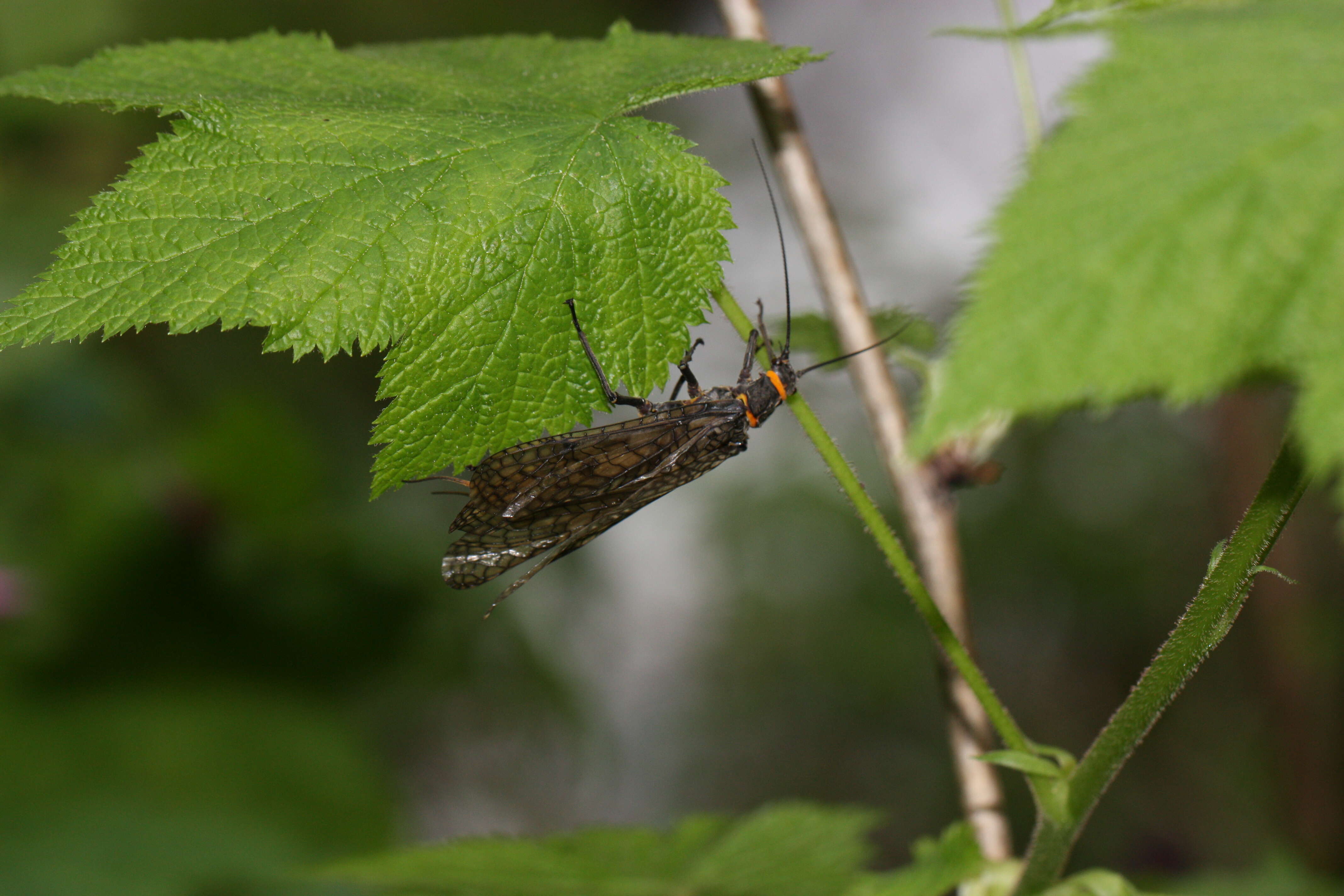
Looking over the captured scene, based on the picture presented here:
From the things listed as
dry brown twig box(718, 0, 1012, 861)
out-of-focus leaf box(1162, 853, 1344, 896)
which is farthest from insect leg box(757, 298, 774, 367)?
out-of-focus leaf box(1162, 853, 1344, 896)

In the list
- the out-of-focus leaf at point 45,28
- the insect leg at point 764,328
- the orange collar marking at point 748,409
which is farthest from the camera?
the out-of-focus leaf at point 45,28

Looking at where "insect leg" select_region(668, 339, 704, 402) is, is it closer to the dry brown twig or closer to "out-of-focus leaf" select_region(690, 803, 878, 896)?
the dry brown twig

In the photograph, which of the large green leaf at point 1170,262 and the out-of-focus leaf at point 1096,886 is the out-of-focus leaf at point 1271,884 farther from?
the large green leaf at point 1170,262

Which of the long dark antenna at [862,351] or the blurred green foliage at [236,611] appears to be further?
the blurred green foliage at [236,611]

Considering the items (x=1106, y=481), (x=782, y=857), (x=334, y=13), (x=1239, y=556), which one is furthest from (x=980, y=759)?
(x=1106, y=481)

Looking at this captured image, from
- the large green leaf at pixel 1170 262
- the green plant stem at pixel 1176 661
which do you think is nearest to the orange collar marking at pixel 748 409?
the green plant stem at pixel 1176 661

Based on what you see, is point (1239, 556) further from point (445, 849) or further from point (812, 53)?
point (445, 849)
